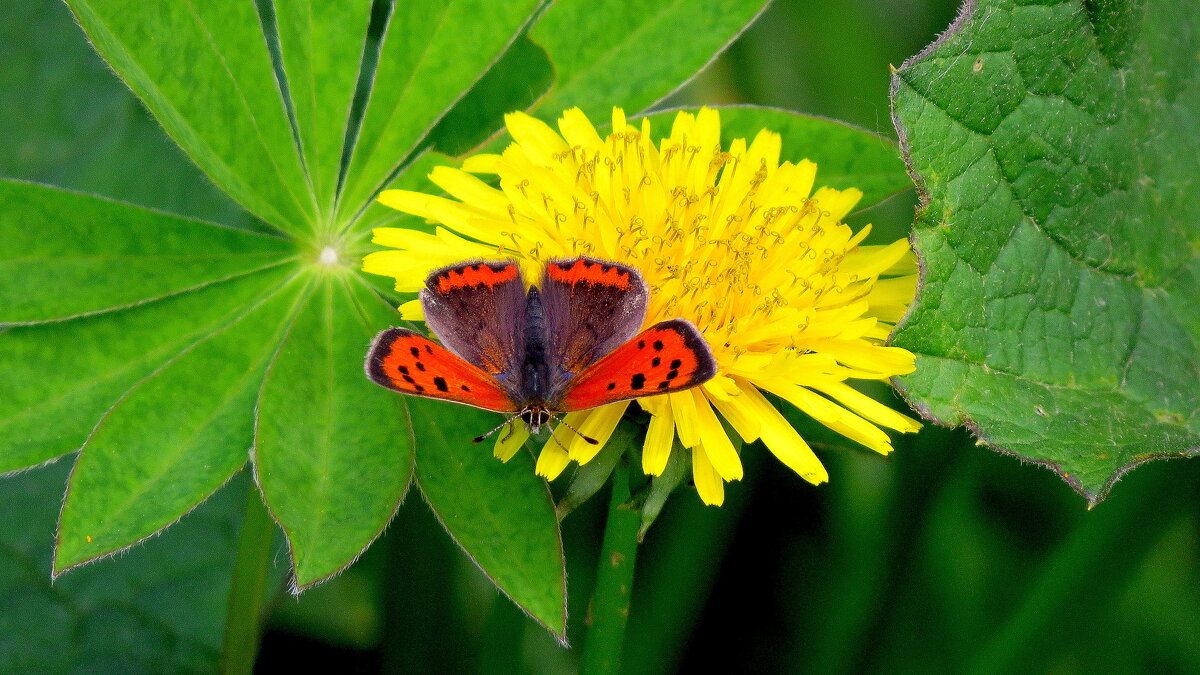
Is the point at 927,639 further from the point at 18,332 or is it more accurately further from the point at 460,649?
the point at 18,332

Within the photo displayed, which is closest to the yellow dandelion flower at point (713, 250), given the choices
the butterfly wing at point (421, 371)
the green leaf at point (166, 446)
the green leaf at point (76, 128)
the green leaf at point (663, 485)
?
the green leaf at point (663, 485)

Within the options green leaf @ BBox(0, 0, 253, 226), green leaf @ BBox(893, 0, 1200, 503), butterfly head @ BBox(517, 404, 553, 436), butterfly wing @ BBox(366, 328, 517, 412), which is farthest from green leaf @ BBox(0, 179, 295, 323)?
green leaf @ BBox(893, 0, 1200, 503)

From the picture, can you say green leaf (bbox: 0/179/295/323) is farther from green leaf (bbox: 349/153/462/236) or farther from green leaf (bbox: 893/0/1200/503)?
green leaf (bbox: 893/0/1200/503)

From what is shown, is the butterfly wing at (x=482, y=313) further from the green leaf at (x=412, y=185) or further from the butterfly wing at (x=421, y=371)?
the green leaf at (x=412, y=185)

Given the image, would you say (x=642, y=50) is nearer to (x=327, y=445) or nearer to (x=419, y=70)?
(x=419, y=70)

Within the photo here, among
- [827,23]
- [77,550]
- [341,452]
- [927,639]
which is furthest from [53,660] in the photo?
[827,23]
